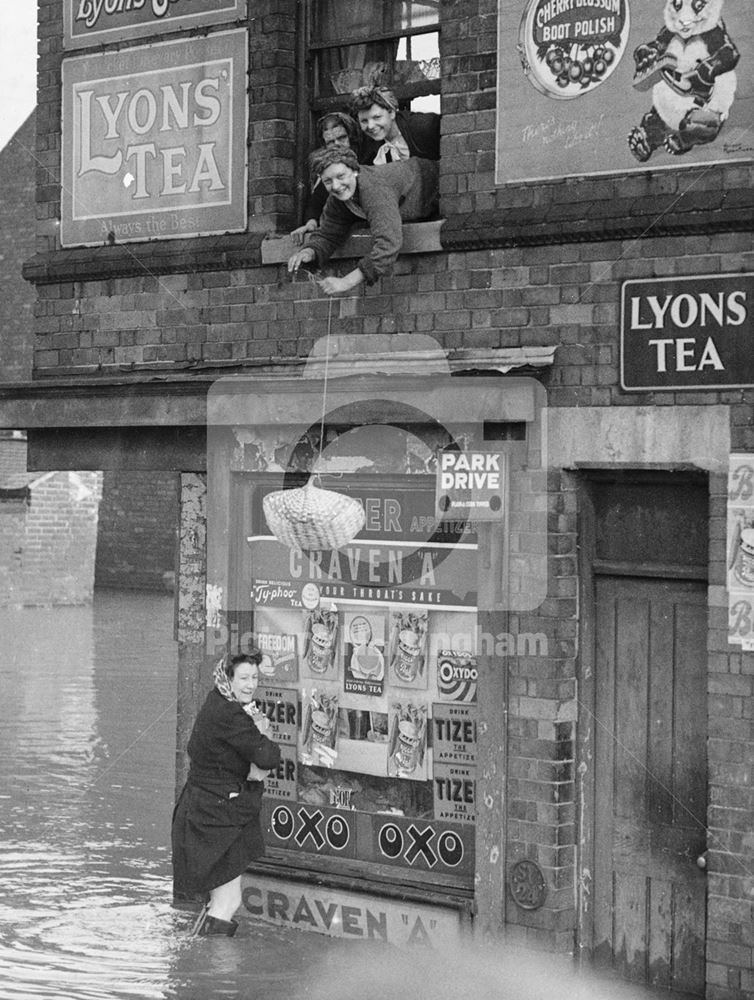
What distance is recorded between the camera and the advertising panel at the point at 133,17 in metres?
9.38

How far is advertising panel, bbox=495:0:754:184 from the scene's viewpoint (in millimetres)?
7426

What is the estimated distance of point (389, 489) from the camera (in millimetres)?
8664

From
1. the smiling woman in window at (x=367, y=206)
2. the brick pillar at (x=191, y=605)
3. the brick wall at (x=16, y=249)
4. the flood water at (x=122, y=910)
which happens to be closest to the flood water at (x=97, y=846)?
the flood water at (x=122, y=910)

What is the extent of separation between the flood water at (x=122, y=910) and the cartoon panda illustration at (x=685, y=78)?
12.9 feet

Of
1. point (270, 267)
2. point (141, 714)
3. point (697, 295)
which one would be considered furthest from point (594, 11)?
point (141, 714)

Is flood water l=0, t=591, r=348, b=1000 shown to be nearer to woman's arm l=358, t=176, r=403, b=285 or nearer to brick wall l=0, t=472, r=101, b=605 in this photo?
brick wall l=0, t=472, r=101, b=605

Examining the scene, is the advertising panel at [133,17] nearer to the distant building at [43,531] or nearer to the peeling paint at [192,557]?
the peeling paint at [192,557]

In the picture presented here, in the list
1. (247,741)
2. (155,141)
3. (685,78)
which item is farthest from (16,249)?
(685,78)

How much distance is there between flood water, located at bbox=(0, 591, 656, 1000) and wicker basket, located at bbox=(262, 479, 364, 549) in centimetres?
210

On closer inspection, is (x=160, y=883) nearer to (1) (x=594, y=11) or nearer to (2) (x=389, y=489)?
(2) (x=389, y=489)

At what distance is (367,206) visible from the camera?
837cm

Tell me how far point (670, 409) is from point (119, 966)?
3.82 meters

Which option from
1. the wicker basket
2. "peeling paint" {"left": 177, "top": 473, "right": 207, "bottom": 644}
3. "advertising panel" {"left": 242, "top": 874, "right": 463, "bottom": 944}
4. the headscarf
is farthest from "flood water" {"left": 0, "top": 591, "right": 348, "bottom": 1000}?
the wicker basket

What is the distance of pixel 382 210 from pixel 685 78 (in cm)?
166
